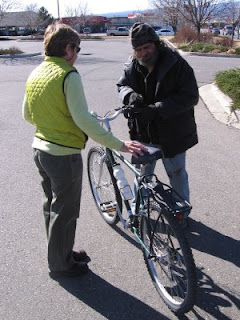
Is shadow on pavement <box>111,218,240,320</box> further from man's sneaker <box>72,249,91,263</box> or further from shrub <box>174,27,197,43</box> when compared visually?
shrub <box>174,27,197,43</box>

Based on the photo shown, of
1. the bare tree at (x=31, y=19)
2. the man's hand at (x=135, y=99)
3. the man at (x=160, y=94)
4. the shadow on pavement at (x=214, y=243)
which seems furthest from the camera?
the bare tree at (x=31, y=19)

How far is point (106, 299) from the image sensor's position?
2850 millimetres

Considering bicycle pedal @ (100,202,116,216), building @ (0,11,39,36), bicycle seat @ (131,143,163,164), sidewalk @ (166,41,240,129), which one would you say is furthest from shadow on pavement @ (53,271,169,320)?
building @ (0,11,39,36)

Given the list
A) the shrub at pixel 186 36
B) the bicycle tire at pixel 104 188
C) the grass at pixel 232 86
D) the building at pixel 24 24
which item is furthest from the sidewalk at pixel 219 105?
the building at pixel 24 24

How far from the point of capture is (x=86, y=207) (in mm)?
4223

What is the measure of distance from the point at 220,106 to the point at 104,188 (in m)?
5.37

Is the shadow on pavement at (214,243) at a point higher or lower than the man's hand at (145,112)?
lower

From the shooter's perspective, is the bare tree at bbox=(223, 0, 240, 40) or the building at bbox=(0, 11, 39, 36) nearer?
the bare tree at bbox=(223, 0, 240, 40)

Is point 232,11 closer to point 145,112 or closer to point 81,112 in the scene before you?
point 145,112

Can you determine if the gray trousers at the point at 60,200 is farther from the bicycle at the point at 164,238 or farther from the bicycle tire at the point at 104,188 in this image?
the bicycle tire at the point at 104,188

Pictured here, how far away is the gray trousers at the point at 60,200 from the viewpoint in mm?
2732

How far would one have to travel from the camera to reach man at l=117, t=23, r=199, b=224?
3.03m

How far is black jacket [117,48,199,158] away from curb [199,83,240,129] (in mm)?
3951

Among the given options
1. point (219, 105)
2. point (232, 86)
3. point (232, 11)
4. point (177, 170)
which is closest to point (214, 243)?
point (177, 170)
